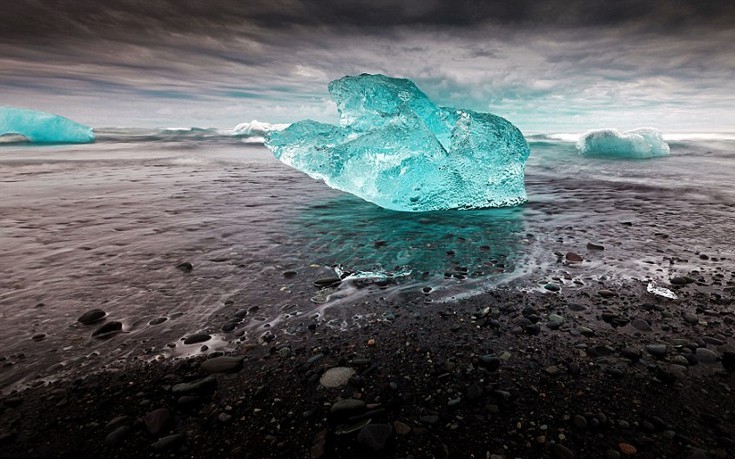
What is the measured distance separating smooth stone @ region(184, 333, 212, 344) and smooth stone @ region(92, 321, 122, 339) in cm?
68

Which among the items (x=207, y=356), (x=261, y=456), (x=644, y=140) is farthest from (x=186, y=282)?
(x=644, y=140)

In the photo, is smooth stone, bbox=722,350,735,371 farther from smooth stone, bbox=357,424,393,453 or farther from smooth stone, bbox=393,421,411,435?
smooth stone, bbox=357,424,393,453

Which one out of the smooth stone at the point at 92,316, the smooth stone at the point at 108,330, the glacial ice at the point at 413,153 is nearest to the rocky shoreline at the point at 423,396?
the smooth stone at the point at 108,330

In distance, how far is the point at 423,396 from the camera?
2363mm

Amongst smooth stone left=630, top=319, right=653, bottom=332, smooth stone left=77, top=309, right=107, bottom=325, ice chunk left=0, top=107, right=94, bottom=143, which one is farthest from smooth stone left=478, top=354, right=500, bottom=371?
ice chunk left=0, top=107, right=94, bottom=143

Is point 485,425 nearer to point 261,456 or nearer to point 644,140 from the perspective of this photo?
point 261,456

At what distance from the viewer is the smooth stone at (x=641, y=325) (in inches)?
123

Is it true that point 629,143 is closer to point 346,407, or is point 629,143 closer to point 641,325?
point 641,325

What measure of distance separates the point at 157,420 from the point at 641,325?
389 cm

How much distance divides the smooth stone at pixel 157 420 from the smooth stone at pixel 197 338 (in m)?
0.84

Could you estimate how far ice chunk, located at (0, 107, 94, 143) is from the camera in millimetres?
23836

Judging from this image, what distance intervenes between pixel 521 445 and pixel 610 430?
568mm

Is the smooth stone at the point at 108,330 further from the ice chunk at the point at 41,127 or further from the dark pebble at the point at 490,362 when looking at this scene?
the ice chunk at the point at 41,127

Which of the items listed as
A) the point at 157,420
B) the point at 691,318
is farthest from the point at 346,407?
the point at 691,318
